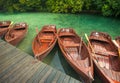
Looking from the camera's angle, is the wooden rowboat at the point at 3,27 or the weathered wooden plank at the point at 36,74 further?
the wooden rowboat at the point at 3,27

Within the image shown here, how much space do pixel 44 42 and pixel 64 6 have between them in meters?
8.58

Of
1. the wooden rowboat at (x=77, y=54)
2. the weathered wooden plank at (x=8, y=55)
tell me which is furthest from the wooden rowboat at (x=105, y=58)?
the weathered wooden plank at (x=8, y=55)

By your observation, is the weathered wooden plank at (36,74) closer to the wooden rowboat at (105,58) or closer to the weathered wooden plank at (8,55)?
the weathered wooden plank at (8,55)

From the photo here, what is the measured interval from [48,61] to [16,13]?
35.6ft

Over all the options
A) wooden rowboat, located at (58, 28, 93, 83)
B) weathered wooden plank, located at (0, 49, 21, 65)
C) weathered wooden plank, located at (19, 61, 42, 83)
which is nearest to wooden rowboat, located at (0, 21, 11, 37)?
wooden rowboat, located at (58, 28, 93, 83)

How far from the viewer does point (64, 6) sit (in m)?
16.7

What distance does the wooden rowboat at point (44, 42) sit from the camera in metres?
7.49

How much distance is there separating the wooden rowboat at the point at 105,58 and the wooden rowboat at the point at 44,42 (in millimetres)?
1938

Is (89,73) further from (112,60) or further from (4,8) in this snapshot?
(4,8)

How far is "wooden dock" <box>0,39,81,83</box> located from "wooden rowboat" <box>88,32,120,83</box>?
7.69ft

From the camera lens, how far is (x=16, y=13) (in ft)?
57.6

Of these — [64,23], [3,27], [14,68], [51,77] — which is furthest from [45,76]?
[64,23]

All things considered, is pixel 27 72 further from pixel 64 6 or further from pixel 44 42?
pixel 64 6

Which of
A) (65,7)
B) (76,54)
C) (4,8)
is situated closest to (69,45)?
(76,54)
